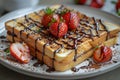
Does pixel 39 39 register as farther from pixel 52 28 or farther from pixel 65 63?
pixel 65 63

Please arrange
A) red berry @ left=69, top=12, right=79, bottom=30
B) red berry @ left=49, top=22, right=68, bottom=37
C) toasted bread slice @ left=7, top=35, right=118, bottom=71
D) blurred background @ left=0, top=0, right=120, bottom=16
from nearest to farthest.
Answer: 1. toasted bread slice @ left=7, top=35, right=118, bottom=71
2. red berry @ left=49, top=22, right=68, bottom=37
3. red berry @ left=69, top=12, right=79, bottom=30
4. blurred background @ left=0, top=0, right=120, bottom=16

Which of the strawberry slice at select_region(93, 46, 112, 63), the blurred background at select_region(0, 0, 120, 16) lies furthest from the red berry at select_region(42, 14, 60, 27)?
the blurred background at select_region(0, 0, 120, 16)

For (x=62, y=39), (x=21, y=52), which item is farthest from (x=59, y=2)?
(x=21, y=52)

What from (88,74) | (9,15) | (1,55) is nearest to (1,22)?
(9,15)

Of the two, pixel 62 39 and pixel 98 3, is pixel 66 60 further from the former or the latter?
pixel 98 3

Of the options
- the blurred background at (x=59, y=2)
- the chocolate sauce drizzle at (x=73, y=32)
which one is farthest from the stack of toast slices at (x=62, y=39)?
the blurred background at (x=59, y=2)

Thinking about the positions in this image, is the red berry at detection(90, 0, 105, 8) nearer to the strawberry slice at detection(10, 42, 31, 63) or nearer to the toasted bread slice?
the toasted bread slice
